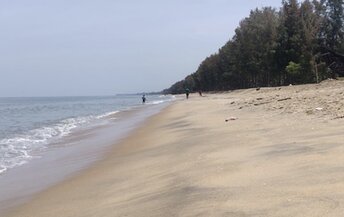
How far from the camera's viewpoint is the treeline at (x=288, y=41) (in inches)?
2346

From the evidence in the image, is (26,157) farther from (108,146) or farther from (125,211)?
(125,211)

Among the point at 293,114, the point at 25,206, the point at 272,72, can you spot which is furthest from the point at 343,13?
the point at 25,206

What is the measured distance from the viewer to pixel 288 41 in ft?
212

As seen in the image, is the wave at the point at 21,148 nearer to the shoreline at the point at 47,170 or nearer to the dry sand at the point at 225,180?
the shoreline at the point at 47,170

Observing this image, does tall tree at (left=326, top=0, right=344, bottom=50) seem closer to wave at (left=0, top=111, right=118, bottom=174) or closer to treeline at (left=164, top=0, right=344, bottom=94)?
treeline at (left=164, top=0, right=344, bottom=94)

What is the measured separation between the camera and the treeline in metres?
59.6

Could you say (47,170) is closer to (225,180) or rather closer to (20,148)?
(20,148)

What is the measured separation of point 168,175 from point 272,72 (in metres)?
67.2

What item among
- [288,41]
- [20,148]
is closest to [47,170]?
[20,148]

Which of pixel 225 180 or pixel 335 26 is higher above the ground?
pixel 335 26

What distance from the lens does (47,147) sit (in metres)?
16.5

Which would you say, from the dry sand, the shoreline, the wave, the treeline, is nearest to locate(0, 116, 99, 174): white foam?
the wave

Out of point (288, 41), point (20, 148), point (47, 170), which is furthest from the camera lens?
point (288, 41)

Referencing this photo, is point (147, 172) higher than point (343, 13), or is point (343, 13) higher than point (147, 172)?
point (343, 13)
